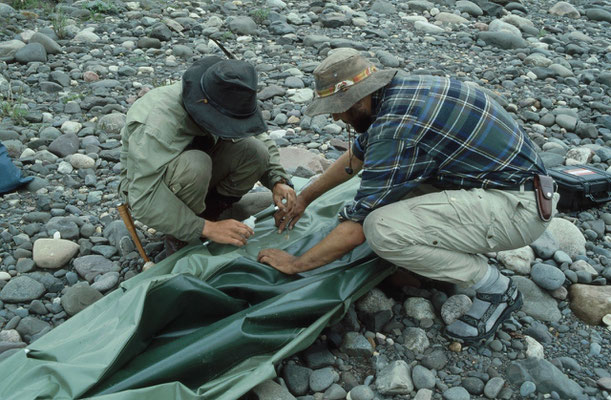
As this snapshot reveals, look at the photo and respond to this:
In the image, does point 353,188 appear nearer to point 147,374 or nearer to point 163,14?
point 147,374

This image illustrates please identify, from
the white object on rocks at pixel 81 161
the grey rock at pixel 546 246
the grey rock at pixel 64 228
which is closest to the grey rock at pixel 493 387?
the grey rock at pixel 546 246

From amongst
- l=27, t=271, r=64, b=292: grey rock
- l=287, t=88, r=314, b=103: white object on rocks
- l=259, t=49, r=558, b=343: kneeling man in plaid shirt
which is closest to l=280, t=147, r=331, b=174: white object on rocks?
l=287, t=88, r=314, b=103: white object on rocks

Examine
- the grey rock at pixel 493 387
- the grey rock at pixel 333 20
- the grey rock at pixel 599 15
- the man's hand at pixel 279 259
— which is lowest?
the grey rock at pixel 599 15

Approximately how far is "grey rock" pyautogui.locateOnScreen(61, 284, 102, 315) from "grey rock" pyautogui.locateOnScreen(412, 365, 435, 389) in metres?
1.58

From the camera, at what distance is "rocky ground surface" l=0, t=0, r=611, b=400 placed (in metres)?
2.71

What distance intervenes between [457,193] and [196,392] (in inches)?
54.9

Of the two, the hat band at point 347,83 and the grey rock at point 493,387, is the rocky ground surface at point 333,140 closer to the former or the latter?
the grey rock at point 493,387

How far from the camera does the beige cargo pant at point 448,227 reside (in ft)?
8.88

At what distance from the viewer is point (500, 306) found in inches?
112

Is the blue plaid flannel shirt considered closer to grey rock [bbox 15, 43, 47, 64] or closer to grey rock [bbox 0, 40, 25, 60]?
grey rock [bbox 15, 43, 47, 64]

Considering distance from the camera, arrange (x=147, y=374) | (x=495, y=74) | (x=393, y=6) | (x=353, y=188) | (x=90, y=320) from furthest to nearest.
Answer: (x=393, y=6), (x=495, y=74), (x=353, y=188), (x=90, y=320), (x=147, y=374)

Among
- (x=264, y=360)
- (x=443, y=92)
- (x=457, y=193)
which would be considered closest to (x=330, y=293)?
(x=264, y=360)

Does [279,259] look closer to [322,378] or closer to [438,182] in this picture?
[322,378]

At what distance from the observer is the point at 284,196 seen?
11.0ft
